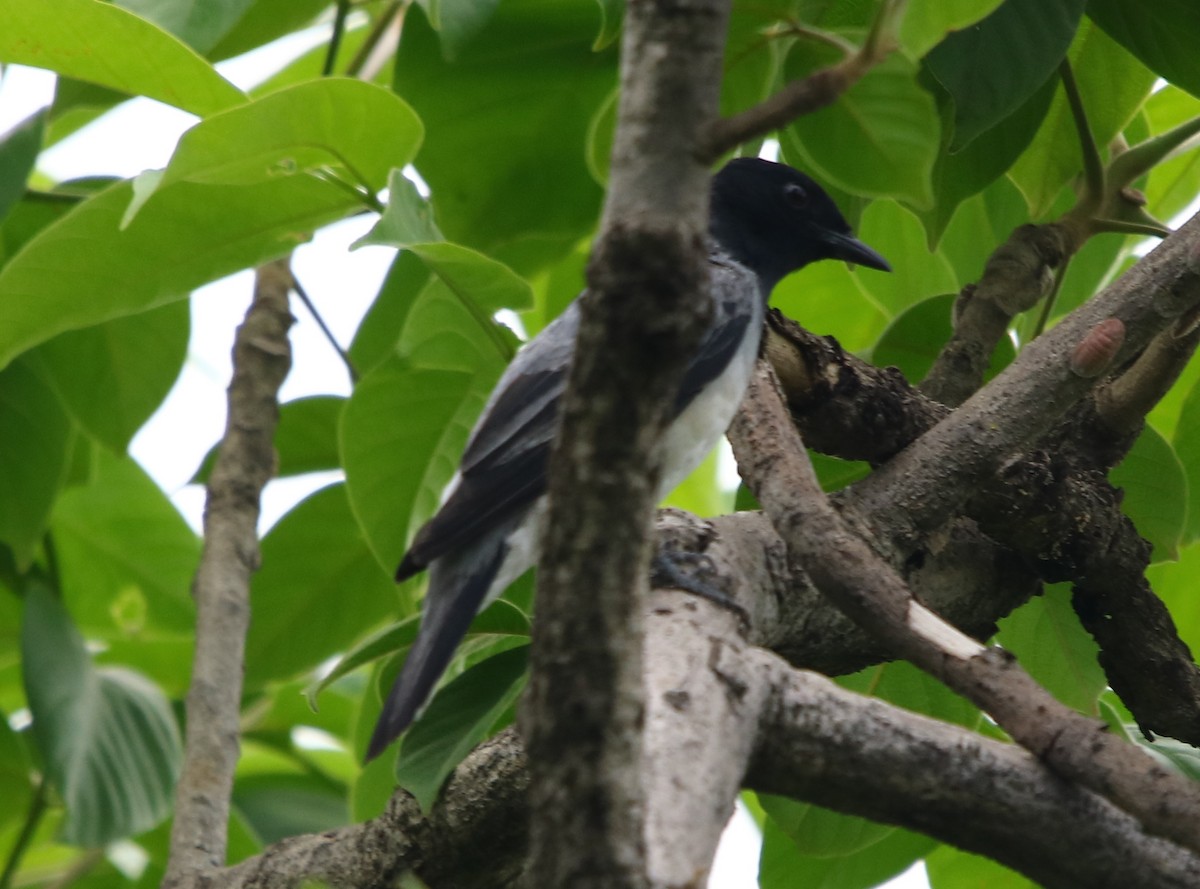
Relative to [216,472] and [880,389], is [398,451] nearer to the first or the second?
[216,472]

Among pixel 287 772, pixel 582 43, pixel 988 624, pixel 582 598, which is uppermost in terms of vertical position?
pixel 582 43

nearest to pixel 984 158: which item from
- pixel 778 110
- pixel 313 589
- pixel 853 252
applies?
pixel 853 252

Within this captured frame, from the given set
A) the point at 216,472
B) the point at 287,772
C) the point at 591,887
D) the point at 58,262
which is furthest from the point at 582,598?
the point at 287,772

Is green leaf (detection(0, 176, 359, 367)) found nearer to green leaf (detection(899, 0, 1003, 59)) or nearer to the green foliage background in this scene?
the green foliage background

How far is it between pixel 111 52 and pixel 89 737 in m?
1.62

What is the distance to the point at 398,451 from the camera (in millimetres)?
3125

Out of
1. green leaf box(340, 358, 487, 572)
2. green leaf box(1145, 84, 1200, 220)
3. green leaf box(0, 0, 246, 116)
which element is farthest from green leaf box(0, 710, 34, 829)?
green leaf box(1145, 84, 1200, 220)

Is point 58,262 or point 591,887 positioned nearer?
point 591,887

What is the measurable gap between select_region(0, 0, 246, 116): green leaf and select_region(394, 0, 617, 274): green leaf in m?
0.54

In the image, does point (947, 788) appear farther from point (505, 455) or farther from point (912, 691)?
Result: point (505, 455)

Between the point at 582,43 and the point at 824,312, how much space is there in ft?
3.44

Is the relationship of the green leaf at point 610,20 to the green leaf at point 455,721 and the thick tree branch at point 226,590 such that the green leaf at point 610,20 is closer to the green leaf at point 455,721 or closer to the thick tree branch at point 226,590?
the green leaf at point 455,721

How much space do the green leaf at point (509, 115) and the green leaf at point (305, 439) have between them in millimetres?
809

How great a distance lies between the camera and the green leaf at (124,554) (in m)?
3.94
